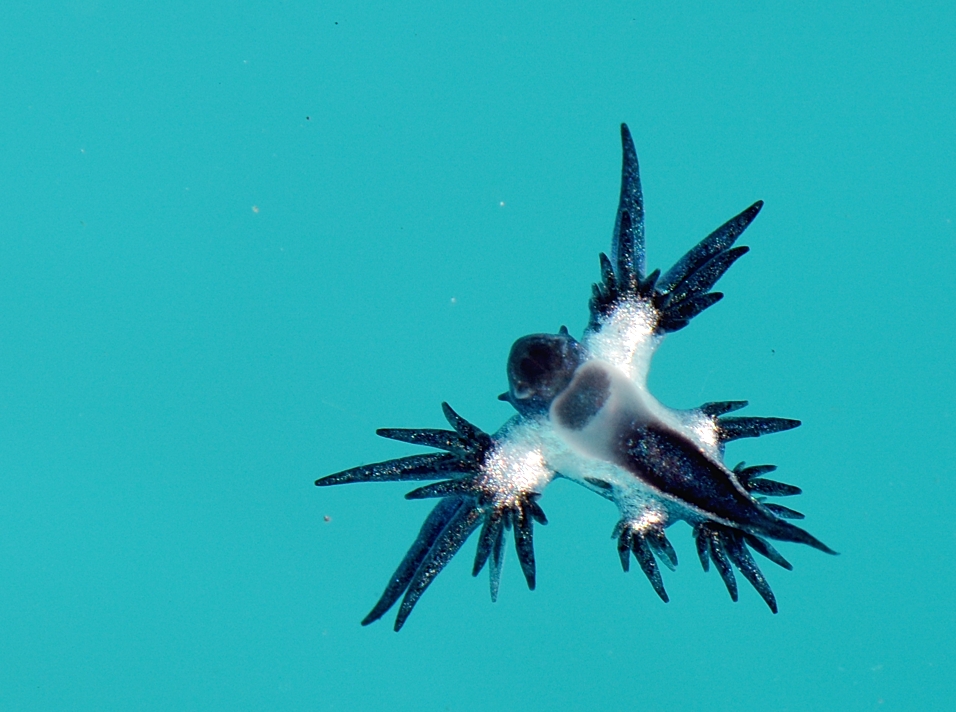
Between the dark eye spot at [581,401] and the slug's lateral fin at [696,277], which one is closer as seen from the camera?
the dark eye spot at [581,401]

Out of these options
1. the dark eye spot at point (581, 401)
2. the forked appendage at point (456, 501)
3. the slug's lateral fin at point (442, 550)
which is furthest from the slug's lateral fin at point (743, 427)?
the slug's lateral fin at point (442, 550)

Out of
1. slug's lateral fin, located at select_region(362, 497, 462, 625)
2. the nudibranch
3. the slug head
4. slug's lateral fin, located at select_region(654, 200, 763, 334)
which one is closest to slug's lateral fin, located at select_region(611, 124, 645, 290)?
the nudibranch

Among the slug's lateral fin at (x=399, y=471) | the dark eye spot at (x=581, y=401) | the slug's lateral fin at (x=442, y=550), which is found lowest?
the slug's lateral fin at (x=442, y=550)

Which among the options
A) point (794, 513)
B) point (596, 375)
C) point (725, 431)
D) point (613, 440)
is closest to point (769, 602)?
point (794, 513)

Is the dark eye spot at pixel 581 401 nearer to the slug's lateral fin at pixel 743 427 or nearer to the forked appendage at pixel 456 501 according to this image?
the forked appendage at pixel 456 501

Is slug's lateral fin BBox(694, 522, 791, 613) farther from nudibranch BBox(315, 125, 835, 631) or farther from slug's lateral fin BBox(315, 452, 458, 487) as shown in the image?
slug's lateral fin BBox(315, 452, 458, 487)

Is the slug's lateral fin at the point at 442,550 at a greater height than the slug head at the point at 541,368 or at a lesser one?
lesser

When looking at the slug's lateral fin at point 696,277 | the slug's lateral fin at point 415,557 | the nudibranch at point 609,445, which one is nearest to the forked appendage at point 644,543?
the nudibranch at point 609,445

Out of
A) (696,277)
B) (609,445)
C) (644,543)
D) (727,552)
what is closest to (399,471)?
(609,445)

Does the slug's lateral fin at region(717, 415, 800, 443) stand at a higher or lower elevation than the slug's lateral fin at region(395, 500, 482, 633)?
lower

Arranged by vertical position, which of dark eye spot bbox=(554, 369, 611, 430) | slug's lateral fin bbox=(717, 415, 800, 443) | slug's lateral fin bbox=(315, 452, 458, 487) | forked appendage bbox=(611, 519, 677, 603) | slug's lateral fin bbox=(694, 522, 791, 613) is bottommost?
slug's lateral fin bbox=(694, 522, 791, 613)
